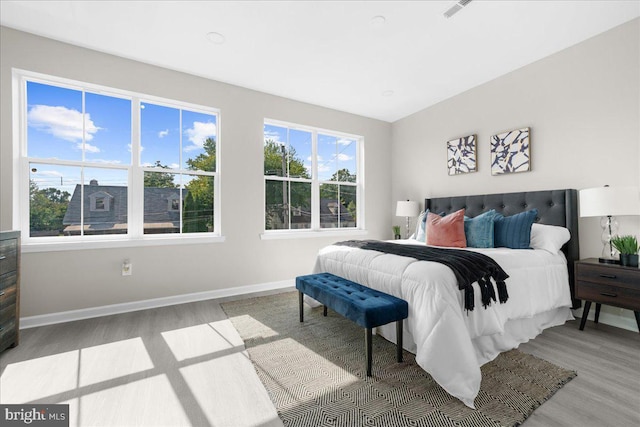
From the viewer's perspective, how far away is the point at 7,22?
2562 millimetres

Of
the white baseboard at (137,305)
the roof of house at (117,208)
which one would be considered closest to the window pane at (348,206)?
the white baseboard at (137,305)

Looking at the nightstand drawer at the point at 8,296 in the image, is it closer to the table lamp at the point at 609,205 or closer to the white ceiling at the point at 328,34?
the white ceiling at the point at 328,34

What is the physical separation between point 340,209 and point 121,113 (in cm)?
320

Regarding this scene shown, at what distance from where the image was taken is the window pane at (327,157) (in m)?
4.63

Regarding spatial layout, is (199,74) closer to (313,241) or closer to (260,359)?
(313,241)

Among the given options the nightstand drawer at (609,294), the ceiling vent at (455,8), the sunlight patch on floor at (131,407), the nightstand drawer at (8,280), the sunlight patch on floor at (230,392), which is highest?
the ceiling vent at (455,8)

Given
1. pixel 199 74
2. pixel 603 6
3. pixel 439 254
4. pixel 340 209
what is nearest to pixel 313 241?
pixel 340 209

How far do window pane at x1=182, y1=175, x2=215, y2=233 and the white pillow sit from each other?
3611 millimetres

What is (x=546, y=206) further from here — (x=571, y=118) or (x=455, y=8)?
(x=455, y=8)

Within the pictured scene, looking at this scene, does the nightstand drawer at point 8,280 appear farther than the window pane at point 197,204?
No

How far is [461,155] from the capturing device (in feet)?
13.1

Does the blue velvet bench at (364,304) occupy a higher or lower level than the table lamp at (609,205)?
lower

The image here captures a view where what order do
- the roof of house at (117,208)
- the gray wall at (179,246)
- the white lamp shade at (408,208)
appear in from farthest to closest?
1. the white lamp shade at (408,208)
2. the roof of house at (117,208)
3. the gray wall at (179,246)

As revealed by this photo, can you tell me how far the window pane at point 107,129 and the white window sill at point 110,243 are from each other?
868 millimetres
